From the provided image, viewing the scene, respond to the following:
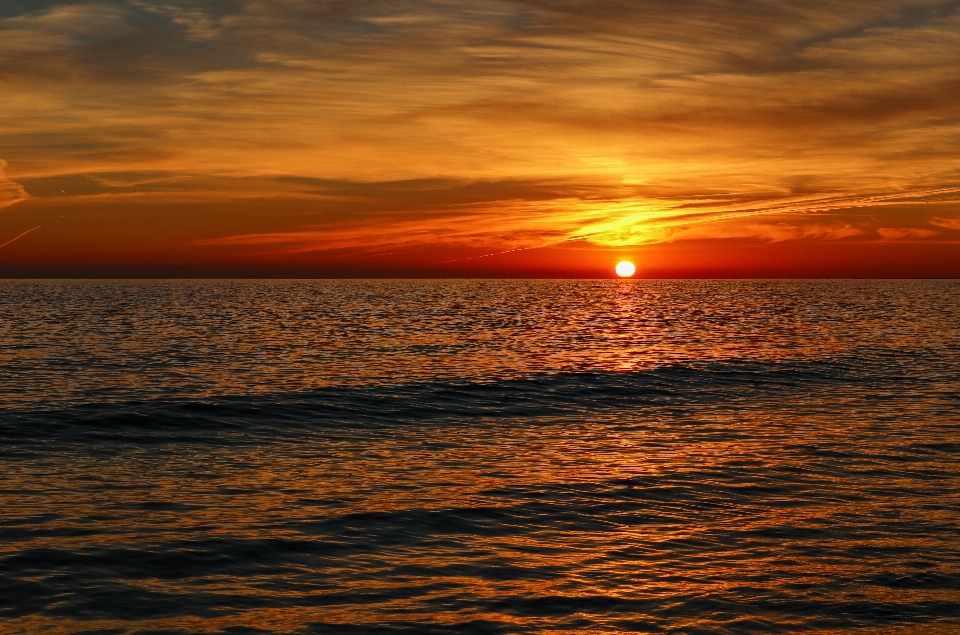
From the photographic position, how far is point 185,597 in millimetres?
12383

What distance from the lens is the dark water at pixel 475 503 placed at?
39.3ft

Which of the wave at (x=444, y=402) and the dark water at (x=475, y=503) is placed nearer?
the dark water at (x=475, y=503)

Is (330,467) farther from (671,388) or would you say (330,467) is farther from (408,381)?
(671,388)

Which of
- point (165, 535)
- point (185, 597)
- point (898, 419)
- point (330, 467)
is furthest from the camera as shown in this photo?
point (898, 419)

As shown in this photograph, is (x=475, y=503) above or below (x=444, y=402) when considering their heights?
above

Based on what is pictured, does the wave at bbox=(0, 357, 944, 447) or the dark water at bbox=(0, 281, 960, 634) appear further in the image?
the wave at bbox=(0, 357, 944, 447)

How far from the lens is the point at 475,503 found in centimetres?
1723

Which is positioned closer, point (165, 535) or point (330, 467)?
point (165, 535)

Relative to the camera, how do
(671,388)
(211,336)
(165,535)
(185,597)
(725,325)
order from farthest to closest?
1. (725,325)
2. (211,336)
3. (671,388)
4. (165,535)
5. (185,597)

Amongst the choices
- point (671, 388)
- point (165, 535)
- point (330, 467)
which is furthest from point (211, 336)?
point (165, 535)

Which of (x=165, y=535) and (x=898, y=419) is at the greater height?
(x=165, y=535)

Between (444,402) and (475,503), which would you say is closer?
(475,503)

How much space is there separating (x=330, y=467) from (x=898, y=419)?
56.4 feet

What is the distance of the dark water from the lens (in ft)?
39.3
